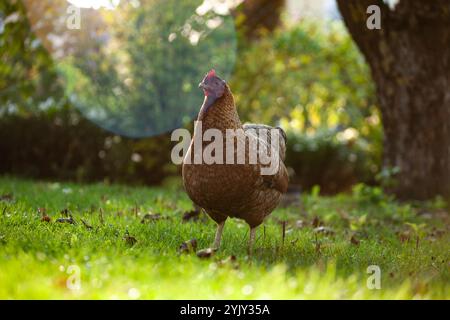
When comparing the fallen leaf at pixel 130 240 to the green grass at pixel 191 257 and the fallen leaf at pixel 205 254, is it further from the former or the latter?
the fallen leaf at pixel 205 254

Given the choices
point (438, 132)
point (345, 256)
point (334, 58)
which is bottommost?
point (345, 256)

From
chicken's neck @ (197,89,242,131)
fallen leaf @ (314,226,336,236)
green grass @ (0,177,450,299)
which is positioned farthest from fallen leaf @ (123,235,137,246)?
fallen leaf @ (314,226,336,236)

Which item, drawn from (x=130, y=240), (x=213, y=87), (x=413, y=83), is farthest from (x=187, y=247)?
(x=413, y=83)

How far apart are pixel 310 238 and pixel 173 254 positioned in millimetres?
1738

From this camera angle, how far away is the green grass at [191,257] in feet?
9.40

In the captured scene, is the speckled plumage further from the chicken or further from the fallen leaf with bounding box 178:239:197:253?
the fallen leaf with bounding box 178:239:197:253

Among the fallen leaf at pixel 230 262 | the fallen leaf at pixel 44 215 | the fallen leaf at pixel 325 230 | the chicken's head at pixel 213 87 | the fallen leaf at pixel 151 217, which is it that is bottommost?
the fallen leaf at pixel 325 230

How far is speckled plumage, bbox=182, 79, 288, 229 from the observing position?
12.0 ft

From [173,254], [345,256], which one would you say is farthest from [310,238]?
[173,254]

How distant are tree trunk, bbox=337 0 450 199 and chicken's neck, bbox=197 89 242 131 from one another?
425 centimetres

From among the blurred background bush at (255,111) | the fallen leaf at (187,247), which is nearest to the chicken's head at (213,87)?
the fallen leaf at (187,247)

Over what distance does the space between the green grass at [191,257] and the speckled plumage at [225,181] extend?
1.08 feet

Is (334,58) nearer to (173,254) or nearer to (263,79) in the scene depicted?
(263,79)
